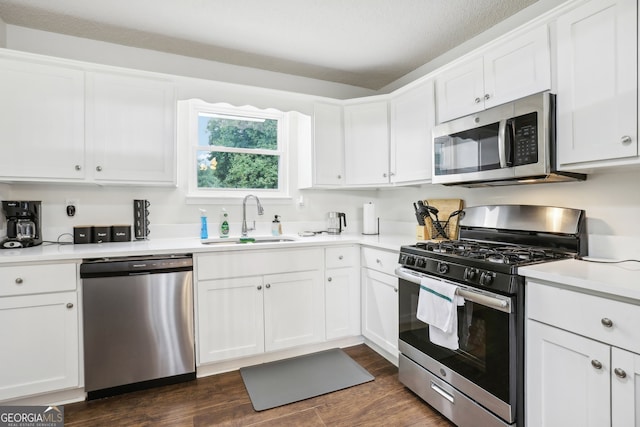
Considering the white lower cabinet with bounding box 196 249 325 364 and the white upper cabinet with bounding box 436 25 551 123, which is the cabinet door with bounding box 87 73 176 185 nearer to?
the white lower cabinet with bounding box 196 249 325 364

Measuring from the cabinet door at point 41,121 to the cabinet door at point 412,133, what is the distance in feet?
7.63

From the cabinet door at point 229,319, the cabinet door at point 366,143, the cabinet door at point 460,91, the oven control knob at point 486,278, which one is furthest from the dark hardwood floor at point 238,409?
the cabinet door at point 460,91

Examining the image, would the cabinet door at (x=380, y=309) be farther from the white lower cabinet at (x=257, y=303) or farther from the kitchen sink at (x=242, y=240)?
the kitchen sink at (x=242, y=240)

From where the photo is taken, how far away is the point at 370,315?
270cm

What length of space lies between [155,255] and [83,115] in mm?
1099

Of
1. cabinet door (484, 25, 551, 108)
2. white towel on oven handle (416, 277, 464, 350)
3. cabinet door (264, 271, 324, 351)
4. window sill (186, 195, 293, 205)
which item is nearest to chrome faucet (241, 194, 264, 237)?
window sill (186, 195, 293, 205)

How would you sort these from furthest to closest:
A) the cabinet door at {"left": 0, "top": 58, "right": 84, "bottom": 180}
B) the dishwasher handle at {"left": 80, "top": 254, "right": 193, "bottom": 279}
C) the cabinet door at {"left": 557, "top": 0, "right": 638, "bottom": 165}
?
the cabinet door at {"left": 0, "top": 58, "right": 84, "bottom": 180} < the dishwasher handle at {"left": 80, "top": 254, "right": 193, "bottom": 279} < the cabinet door at {"left": 557, "top": 0, "right": 638, "bottom": 165}

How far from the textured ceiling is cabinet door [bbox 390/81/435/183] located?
433 mm

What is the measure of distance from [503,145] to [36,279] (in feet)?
8.97

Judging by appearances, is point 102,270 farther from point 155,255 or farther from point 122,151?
point 122,151

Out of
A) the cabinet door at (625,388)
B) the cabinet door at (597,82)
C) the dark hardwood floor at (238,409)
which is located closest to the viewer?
the cabinet door at (625,388)

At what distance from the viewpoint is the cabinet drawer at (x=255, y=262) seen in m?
2.31

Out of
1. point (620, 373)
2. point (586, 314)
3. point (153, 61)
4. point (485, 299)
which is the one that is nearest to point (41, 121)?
point (153, 61)

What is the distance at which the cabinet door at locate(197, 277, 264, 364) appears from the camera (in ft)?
7.57
